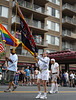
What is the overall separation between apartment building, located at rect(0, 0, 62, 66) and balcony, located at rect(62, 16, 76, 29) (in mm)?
1133

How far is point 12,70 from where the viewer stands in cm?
796

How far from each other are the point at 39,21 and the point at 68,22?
7085 millimetres

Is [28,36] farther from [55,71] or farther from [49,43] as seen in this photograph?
[49,43]

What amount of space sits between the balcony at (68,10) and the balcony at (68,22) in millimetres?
1251

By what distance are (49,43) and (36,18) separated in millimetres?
5347

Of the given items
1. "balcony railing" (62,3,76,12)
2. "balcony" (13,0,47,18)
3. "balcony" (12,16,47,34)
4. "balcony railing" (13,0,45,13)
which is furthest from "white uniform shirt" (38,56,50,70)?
"balcony railing" (62,3,76,12)

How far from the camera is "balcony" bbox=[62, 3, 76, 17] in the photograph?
34.5 meters

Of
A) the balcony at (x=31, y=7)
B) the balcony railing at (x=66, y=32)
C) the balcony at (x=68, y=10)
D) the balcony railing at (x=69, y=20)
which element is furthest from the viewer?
the balcony railing at (x=69, y=20)

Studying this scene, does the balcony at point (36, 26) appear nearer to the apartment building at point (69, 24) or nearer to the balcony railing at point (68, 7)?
the apartment building at point (69, 24)

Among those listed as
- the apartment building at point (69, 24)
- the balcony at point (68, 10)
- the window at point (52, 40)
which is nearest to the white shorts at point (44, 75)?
the window at point (52, 40)

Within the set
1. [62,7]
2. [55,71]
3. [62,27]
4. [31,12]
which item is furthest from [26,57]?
[55,71]

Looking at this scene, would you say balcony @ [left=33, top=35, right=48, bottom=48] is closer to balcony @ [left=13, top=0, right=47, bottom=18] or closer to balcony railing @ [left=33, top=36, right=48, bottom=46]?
balcony railing @ [left=33, top=36, right=48, bottom=46]

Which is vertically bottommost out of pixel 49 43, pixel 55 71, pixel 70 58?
pixel 55 71

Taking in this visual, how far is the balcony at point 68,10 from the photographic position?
34.5m
